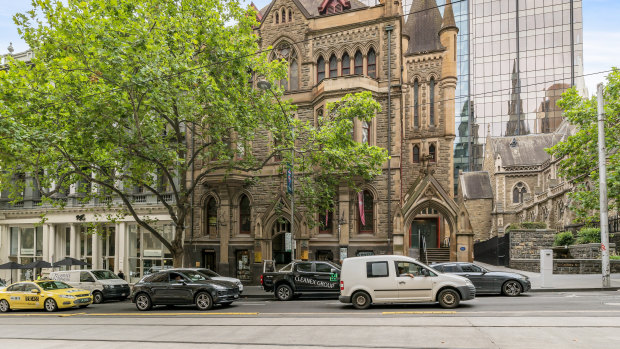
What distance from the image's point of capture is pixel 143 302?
18.6 meters

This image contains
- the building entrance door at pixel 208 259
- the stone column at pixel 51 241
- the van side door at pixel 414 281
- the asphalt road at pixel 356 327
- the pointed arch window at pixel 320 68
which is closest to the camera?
the asphalt road at pixel 356 327

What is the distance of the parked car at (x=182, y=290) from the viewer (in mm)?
17594

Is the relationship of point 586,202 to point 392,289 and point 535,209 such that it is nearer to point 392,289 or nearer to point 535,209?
point 392,289

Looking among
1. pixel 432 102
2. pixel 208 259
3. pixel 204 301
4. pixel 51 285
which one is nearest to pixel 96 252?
pixel 208 259

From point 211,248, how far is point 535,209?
1472 inches

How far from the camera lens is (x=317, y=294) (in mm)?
20156

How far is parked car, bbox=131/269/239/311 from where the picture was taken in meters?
17.6

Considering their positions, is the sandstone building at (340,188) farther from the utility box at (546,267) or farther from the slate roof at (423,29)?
the slate roof at (423,29)

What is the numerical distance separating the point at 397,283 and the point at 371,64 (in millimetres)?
Result: 15407

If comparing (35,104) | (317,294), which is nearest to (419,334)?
(317,294)

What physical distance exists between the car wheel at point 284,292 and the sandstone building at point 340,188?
3017 millimetres

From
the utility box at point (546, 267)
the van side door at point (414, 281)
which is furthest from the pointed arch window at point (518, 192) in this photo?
the van side door at point (414, 281)

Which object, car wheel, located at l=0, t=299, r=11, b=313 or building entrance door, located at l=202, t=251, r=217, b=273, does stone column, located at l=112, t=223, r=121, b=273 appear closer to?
building entrance door, located at l=202, t=251, r=217, b=273

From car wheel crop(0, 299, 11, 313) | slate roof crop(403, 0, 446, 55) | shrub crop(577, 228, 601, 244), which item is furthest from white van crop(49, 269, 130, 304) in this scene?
slate roof crop(403, 0, 446, 55)
